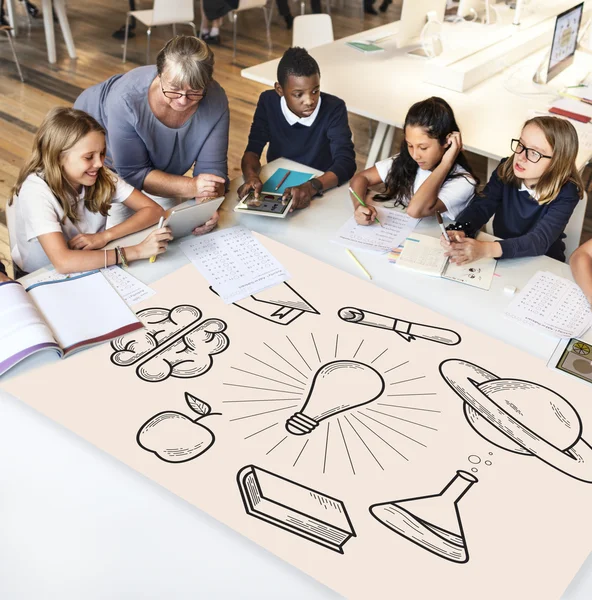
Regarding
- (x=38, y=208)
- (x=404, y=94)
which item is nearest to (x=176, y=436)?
(x=38, y=208)

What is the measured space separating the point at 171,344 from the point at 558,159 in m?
1.31

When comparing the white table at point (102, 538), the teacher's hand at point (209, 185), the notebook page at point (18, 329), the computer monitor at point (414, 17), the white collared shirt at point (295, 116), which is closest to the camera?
the white table at point (102, 538)

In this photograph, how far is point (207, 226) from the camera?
202 cm

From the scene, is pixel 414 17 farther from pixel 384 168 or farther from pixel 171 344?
pixel 171 344

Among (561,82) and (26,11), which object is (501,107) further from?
(26,11)

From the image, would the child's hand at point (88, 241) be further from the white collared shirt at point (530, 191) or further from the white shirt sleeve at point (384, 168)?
the white collared shirt at point (530, 191)

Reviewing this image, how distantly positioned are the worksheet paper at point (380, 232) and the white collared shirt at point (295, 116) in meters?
0.60

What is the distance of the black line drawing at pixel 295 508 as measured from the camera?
1.18 meters

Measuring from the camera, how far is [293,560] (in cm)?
114

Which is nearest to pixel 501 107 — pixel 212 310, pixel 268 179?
pixel 268 179

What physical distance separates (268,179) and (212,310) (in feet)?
2.75

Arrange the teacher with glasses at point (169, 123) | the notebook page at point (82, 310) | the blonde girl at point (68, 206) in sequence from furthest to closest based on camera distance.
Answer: the teacher with glasses at point (169, 123) < the blonde girl at point (68, 206) < the notebook page at point (82, 310)

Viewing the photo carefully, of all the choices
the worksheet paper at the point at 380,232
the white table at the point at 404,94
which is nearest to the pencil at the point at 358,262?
the worksheet paper at the point at 380,232

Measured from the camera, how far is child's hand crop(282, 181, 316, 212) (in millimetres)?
2129
